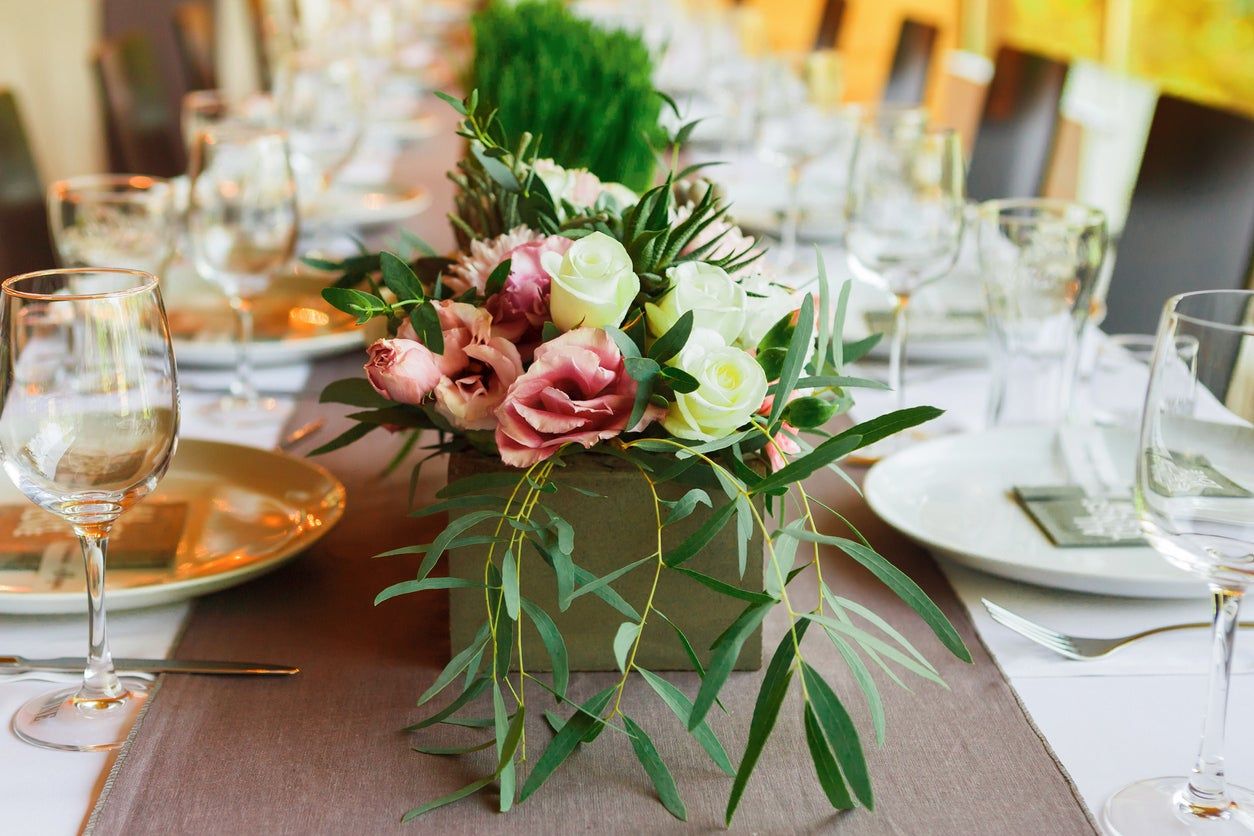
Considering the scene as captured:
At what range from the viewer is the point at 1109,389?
133cm

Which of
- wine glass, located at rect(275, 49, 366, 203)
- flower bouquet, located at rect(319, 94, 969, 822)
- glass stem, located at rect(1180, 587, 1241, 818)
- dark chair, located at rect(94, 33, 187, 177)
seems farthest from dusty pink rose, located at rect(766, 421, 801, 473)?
dark chair, located at rect(94, 33, 187, 177)

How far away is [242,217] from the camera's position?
1.33m

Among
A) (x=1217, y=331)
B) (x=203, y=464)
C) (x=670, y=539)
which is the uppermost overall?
(x=1217, y=331)

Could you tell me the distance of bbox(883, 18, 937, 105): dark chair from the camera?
141 inches

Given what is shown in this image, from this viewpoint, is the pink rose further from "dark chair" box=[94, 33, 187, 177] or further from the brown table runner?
"dark chair" box=[94, 33, 187, 177]

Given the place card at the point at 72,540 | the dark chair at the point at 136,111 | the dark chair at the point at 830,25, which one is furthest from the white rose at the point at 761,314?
the dark chair at the point at 830,25

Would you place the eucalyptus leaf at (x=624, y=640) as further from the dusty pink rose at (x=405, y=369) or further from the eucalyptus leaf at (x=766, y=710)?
the dusty pink rose at (x=405, y=369)

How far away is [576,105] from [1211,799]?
0.77 metres

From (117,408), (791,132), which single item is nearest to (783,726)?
(117,408)

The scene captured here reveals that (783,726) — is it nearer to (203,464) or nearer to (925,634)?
(925,634)

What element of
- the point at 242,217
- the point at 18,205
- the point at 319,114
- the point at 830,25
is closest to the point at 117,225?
the point at 242,217

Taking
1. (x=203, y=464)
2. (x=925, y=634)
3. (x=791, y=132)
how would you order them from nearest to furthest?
(x=925, y=634), (x=203, y=464), (x=791, y=132)

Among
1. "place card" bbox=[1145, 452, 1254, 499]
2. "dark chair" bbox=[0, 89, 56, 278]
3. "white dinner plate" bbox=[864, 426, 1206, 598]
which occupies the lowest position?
"dark chair" bbox=[0, 89, 56, 278]

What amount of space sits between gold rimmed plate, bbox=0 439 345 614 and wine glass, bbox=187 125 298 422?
20 cm
